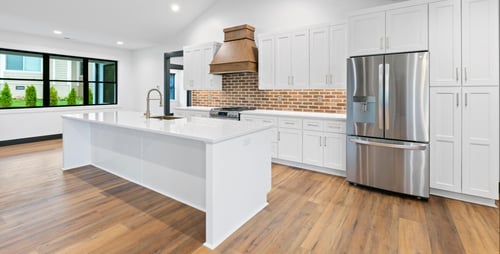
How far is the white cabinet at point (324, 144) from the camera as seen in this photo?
12.6 feet

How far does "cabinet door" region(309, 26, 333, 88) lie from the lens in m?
4.17

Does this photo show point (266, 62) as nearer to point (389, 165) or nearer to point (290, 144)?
point (290, 144)

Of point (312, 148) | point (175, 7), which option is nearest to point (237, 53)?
point (175, 7)

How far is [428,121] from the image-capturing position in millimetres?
2982

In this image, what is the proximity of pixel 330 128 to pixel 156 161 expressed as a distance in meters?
2.43

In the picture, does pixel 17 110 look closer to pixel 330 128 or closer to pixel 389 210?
pixel 330 128

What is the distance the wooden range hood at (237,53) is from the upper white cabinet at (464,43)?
2.85 meters

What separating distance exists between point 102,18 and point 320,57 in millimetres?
4623

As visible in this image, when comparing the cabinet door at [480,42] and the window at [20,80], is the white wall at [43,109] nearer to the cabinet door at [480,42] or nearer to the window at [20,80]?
the window at [20,80]

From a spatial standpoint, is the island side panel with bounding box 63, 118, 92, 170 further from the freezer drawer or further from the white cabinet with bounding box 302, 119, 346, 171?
the freezer drawer

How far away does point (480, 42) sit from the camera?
2764 millimetres

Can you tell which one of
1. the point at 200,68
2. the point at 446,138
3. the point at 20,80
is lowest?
the point at 446,138

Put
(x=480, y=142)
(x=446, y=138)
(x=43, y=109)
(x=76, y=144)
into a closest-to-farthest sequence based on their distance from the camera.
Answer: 1. (x=480, y=142)
2. (x=446, y=138)
3. (x=76, y=144)
4. (x=43, y=109)

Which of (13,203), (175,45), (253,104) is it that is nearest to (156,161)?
(13,203)
